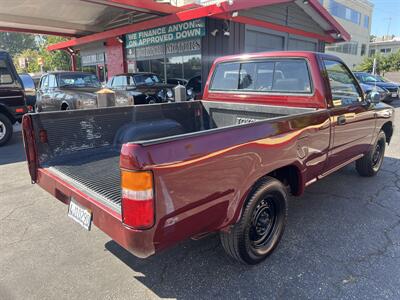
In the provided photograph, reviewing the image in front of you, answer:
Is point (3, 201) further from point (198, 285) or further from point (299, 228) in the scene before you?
point (299, 228)

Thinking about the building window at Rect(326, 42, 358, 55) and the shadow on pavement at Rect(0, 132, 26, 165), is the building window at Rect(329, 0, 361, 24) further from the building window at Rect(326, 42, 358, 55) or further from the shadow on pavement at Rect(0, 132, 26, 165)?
the shadow on pavement at Rect(0, 132, 26, 165)

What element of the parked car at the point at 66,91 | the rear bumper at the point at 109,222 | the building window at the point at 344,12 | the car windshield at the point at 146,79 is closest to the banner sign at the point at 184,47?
the car windshield at the point at 146,79

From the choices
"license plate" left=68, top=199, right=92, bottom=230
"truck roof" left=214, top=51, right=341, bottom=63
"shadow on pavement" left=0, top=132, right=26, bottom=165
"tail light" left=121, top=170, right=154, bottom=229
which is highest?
"truck roof" left=214, top=51, right=341, bottom=63

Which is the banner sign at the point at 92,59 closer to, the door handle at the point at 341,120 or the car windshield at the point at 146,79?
the car windshield at the point at 146,79

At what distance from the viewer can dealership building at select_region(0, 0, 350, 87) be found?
1191cm

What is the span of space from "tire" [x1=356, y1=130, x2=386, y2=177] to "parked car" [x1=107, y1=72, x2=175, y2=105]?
6958 millimetres

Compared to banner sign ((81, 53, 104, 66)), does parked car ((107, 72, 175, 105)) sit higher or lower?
lower

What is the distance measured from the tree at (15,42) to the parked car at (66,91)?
70.5 metres

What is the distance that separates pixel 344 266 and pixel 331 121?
4.94 feet

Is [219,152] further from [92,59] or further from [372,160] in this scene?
[92,59]

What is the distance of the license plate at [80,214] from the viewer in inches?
92.1

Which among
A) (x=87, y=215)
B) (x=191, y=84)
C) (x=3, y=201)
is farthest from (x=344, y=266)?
(x=191, y=84)

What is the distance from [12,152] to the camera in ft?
23.5

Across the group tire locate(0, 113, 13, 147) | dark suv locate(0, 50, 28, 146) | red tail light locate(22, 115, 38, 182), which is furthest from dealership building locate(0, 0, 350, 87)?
red tail light locate(22, 115, 38, 182)
